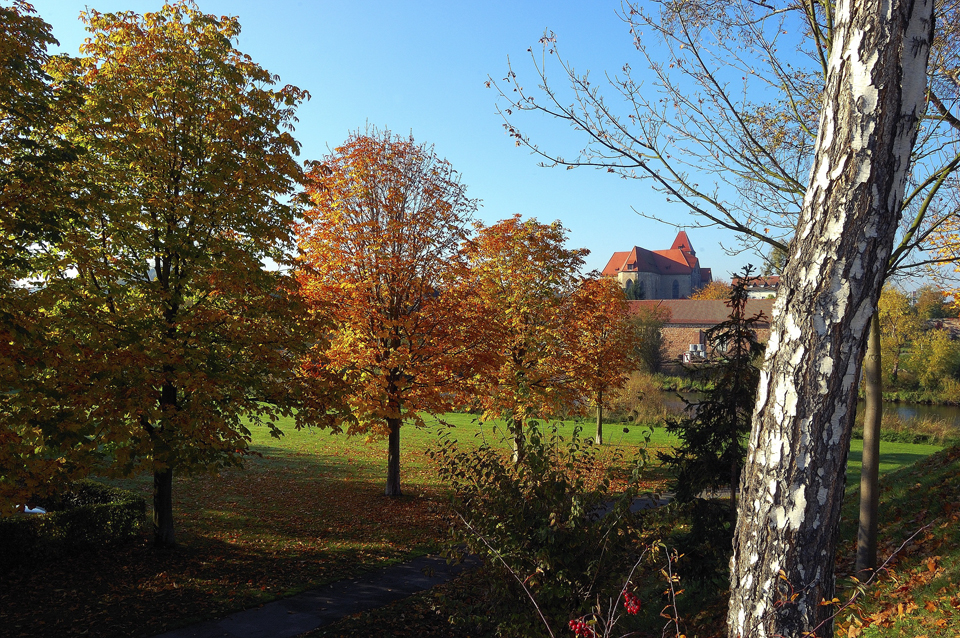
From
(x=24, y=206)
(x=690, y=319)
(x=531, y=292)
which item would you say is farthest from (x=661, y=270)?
(x=24, y=206)

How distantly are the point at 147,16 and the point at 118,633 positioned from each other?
9.30m

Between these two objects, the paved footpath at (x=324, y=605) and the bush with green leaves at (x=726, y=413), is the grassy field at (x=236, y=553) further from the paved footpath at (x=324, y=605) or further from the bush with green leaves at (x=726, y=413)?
the bush with green leaves at (x=726, y=413)

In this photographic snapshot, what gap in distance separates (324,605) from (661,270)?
119m

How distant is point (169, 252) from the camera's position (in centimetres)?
940

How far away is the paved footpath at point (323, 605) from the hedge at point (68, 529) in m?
3.34

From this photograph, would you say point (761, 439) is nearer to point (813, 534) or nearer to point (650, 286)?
point (813, 534)

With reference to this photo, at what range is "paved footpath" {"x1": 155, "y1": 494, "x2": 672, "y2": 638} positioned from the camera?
755cm

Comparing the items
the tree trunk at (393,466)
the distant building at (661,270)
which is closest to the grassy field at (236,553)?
the tree trunk at (393,466)

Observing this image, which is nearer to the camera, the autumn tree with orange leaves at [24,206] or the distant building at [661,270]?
the autumn tree with orange leaves at [24,206]

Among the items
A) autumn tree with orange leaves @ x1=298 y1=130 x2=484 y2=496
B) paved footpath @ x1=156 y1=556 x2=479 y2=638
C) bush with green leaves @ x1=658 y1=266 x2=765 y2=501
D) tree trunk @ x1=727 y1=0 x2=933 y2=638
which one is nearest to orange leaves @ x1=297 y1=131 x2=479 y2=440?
autumn tree with orange leaves @ x1=298 y1=130 x2=484 y2=496

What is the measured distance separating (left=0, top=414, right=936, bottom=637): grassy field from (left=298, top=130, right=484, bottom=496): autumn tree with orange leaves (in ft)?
7.99

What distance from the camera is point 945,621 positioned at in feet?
16.2

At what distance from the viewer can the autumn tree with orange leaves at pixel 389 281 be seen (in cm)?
1303

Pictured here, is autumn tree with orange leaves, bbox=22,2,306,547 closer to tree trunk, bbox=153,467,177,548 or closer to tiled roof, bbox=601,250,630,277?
tree trunk, bbox=153,467,177,548
